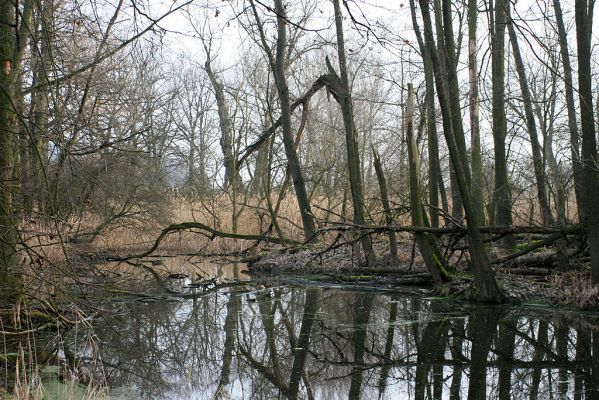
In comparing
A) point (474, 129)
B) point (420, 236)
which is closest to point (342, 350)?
point (420, 236)

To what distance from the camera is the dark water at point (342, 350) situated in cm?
547

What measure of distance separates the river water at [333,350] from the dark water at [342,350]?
0.01 m

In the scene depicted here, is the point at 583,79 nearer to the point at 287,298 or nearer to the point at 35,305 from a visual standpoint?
the point at 287,298

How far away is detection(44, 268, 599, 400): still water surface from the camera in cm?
547

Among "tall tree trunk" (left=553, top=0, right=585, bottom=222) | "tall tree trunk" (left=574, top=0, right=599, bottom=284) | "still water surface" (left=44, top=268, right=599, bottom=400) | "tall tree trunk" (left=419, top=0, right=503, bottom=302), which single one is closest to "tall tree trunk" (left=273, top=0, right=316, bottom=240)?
"tall tree trunk" (left=553, top=0, right=585, bottom=222)

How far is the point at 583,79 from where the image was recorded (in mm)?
9094

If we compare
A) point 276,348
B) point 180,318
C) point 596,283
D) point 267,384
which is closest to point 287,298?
point 180,318

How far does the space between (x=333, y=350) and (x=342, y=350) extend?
93 millimetres

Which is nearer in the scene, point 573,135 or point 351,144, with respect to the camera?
point 573,135

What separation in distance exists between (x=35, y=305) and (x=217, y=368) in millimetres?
2902

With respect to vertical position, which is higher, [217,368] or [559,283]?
[559,283]

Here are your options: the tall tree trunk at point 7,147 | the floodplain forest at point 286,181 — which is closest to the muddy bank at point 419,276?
the floodplain forest at point 286,181

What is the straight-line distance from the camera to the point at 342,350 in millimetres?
7031

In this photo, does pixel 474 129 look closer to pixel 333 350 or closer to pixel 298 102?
pixel 298 102
